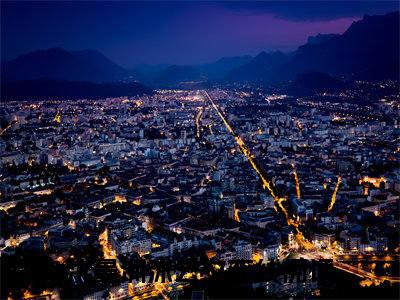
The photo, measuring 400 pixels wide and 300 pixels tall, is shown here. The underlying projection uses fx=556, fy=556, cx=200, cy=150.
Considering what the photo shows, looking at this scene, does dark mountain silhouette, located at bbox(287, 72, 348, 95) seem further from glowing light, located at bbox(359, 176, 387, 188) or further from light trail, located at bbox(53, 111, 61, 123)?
glowing light, located at bbox(359, 176, 387, 188)

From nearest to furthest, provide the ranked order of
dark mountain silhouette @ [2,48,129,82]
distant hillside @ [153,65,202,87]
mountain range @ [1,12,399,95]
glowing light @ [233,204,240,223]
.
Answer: glowing light @ [233,204,240,223]
mountain range @ [1,12,399,95]
distant hillside @ [153,65,202,87]
dark mountain silhouette @ [2,48,129,82]

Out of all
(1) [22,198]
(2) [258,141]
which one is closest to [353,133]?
(2) [258,141]

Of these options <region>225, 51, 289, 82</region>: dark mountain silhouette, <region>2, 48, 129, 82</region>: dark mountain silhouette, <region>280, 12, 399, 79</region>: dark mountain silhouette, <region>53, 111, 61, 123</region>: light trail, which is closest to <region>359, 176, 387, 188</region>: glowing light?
<region>53, 111, 61, 123</region>: light trail

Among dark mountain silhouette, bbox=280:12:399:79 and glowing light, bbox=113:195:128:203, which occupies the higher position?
dark mountain silhouette, bbox=280:12:399:79

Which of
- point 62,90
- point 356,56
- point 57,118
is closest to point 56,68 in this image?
point 62,90

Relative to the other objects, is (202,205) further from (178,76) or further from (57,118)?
(178,76)

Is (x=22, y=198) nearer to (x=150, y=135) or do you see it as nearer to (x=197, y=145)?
(x=197, y=145)

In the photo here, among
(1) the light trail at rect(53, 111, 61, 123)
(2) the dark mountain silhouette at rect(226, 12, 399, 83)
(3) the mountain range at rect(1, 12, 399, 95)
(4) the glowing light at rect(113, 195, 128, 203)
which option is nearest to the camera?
(4) the glowing light at rect(113, 195, 128, 203)

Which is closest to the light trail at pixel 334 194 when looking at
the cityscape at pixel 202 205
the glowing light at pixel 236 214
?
the cityscape at pixel 202 205
